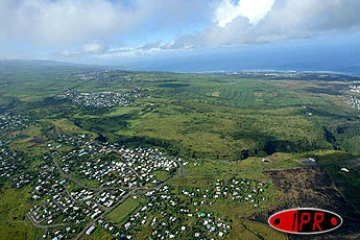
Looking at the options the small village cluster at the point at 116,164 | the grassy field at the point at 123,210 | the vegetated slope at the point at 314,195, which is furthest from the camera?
the small village cluster at the point at 116,164

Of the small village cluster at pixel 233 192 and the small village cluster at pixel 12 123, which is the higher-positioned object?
the small village cluster at pixel 233 192

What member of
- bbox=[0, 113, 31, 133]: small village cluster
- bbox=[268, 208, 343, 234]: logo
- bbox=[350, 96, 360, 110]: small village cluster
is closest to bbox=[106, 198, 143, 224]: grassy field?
bbox=[268, 208, 343, 234]: logo

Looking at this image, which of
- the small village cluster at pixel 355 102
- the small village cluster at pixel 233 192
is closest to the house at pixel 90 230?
the small village cluster at pixel 233 192

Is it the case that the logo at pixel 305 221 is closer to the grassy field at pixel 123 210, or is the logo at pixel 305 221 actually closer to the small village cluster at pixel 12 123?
the grassy field at pixel 123 210

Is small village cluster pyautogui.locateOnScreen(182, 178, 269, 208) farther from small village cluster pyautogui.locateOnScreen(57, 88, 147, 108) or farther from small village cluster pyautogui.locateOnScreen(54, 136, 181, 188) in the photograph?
small village cluster pyautogui.locateOnScreen(57, 88, 147, 108)

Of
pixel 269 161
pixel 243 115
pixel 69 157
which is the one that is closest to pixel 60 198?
pixel 69 157
